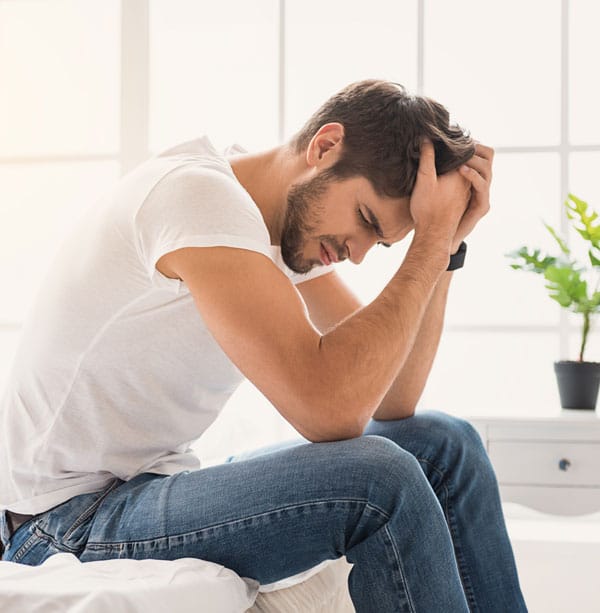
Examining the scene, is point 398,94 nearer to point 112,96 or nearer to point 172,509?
point 172,509

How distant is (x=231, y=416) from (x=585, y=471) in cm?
94

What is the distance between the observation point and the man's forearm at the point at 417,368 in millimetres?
1407

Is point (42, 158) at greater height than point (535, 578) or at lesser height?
greater

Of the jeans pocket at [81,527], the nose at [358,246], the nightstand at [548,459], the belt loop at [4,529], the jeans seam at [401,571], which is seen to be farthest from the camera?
the nightstand at [548,459]

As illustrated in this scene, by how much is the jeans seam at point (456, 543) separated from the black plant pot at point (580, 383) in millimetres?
1213

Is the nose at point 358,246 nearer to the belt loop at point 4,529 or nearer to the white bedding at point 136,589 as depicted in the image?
the white bedding at point 136,589

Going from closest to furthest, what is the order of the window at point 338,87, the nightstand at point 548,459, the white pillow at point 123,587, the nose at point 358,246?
the white pillow at point 123,587
the nose at point 358,246
the nightstand at point 548,459
the window at point 338,87

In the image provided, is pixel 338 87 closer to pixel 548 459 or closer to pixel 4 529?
pixel 548 459

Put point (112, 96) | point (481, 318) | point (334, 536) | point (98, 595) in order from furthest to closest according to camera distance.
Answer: point (112, 96) → point (481, 318) → point (334, 536) → point (98, 595)

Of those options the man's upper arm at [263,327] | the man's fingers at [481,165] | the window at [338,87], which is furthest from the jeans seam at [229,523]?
the window at [338,87]

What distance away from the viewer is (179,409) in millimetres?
1283

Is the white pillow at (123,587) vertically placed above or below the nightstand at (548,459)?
above

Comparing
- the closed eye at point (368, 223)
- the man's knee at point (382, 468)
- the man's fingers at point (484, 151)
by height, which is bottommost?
the man's knee at point (382, 468)

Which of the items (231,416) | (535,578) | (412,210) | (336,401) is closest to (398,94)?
(412,210)
